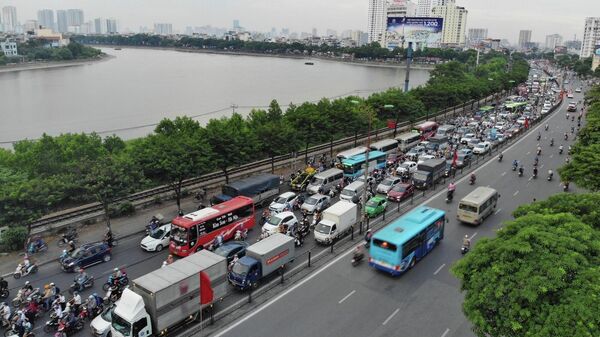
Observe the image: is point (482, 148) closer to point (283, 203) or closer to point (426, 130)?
point (426, 130)

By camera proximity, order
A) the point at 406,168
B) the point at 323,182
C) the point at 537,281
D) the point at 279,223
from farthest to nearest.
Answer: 1. the point at 406,168
2. the point at 323,182
3. the point at 279,223
4. the point at 537,281

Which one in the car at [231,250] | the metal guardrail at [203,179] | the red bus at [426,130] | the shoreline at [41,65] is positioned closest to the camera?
the car at [231,250]

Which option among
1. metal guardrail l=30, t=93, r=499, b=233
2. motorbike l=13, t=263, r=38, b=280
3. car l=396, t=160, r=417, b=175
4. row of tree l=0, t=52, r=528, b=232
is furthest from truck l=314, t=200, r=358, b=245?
motorbike l=13, t=263, r=38, b=280

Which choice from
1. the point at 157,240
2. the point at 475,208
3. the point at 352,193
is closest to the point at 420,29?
the point at 352,193

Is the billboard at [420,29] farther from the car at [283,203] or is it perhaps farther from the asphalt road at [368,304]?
the asphalt road at [368,304]

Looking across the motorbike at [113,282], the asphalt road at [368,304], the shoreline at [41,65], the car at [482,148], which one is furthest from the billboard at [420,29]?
the shoreline at [41,65]
